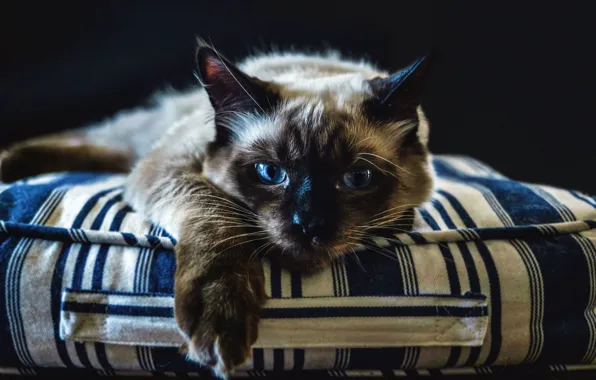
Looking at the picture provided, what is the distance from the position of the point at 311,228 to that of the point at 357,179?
18cm

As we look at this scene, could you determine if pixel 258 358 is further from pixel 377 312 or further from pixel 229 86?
pixel 229 86

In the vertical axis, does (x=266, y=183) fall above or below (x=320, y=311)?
above

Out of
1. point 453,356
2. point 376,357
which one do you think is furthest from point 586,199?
point 376,357

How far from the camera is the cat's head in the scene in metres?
0.96

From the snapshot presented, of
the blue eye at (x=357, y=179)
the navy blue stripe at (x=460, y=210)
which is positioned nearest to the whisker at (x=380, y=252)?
the blue eye at (x=357, y=179)

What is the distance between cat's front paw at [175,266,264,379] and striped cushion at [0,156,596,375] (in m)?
0.07

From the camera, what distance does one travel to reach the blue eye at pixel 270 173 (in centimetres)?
103

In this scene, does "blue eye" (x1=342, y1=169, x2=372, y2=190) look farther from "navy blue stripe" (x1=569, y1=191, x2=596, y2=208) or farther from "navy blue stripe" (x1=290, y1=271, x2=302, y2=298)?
"navy blue stripe" (x1=569, y1=191, x2=596, y2=208)

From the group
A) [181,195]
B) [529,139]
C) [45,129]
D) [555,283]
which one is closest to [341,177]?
[181,195]

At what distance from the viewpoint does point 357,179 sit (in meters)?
1.04

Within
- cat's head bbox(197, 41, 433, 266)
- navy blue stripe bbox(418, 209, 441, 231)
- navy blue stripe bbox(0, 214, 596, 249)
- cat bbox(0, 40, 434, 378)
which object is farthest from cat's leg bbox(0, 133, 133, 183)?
navy blue stripe bbox(418, 209, 441, 231)

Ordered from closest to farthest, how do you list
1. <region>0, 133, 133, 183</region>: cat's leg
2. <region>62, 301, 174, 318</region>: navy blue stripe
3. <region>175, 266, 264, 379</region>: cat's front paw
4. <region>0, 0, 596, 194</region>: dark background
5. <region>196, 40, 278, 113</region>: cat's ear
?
<region>175, 266, 264, 379</region>: cat's front paw < <region>62, 301, 174, 318</region>: navy blue stripe < <region>196, 40, 278, 113</region>: cat's ear < <region>0, 133, 133, 183</region>: cat's leg < <region>0, 0, 596, 194</region>: dark background

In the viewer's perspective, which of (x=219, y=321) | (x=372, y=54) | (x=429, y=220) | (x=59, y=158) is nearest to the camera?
(x=219, y=321)

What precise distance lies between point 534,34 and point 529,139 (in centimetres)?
40
